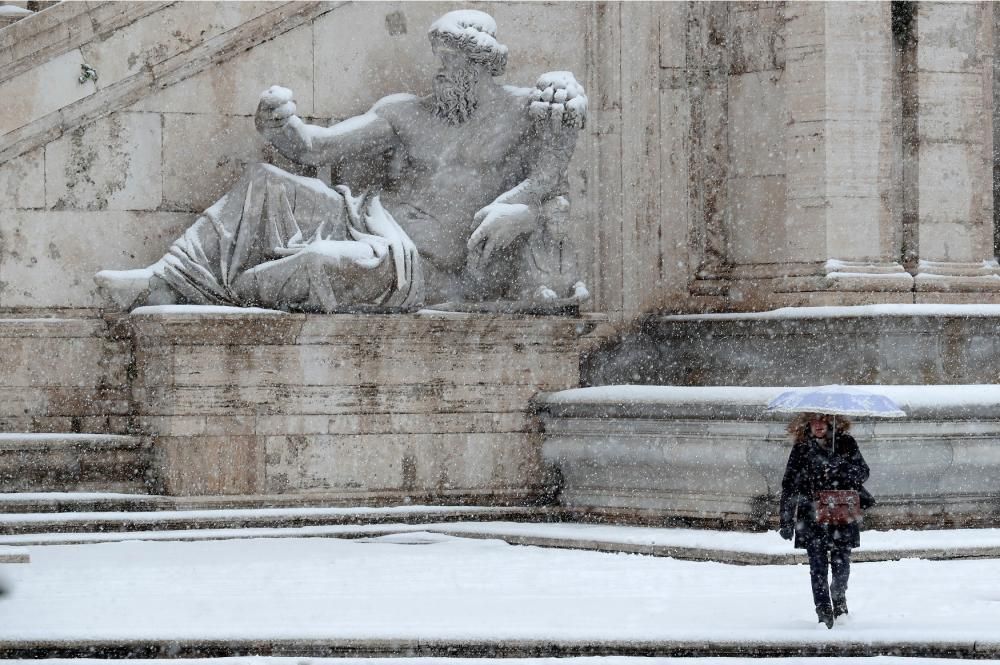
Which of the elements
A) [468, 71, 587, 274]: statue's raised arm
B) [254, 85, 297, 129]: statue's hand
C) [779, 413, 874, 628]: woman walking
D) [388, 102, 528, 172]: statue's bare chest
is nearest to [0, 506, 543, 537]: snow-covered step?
[468, 71, 587, 274]: statue's raised arm

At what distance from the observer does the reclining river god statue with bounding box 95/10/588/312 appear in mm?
14008

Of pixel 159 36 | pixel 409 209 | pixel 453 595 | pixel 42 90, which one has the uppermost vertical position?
pixel 159 36

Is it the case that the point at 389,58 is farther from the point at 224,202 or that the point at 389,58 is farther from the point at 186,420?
the point at 186,420

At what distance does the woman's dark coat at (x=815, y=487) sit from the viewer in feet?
32.4

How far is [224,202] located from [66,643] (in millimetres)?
5897

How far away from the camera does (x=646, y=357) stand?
52.0ft

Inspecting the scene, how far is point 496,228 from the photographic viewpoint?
14.6 metres

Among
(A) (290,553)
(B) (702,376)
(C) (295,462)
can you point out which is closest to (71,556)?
(A) (290,553)

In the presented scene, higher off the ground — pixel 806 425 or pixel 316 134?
pixel 316 134

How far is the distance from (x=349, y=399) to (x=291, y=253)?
109 centimetres

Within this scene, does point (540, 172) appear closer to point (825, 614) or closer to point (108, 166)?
point (108, 166)

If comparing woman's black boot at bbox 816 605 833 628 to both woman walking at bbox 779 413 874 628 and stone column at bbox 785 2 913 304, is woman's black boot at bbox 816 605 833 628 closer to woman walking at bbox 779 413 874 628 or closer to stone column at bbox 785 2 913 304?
woman walking at bbox 779 413 874 628

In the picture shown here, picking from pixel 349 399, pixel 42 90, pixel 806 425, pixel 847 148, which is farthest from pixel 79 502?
pixel 847 148

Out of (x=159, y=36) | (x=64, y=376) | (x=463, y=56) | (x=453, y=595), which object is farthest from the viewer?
(x=463, y=56)
